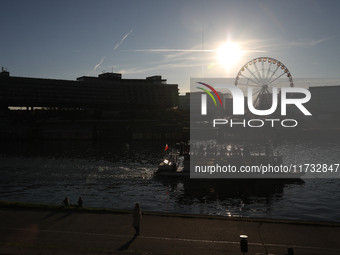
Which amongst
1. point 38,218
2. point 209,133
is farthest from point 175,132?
point 38,218

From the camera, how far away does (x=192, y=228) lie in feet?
53.3

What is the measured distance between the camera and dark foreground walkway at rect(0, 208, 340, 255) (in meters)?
13.3

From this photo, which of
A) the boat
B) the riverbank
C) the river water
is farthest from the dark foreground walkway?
the boat

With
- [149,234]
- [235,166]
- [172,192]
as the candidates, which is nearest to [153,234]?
[149,234]

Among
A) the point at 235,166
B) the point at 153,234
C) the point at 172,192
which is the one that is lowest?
the point at 172,192

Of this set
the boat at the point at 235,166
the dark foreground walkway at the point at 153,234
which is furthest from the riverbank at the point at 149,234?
the boat at the point at 235,166

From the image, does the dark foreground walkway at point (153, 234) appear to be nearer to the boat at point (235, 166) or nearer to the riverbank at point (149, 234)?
the riverbank at point (149, 234)

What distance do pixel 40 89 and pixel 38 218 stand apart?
19168cm

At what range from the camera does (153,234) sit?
49.7ft

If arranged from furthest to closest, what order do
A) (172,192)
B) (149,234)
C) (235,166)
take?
1. (235,166)
2. (172,192)
3. (149,234)

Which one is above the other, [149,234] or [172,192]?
[149,234]

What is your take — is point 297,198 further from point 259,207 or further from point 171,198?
point 171,198

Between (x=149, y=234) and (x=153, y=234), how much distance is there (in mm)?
216

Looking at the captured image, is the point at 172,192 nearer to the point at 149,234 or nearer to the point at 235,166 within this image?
the point at 235,166
